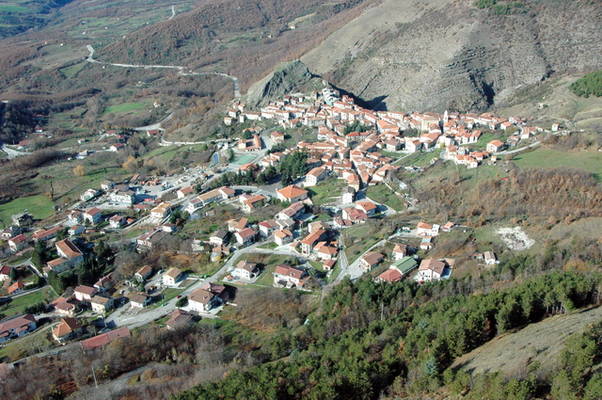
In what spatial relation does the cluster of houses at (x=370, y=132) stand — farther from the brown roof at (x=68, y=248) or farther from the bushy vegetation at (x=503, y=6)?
the bushy vegetation at (x=503, y=6)

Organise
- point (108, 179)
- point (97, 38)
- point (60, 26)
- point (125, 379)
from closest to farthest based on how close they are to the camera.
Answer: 1. point (125, 379)
2. point (108, 179)
3. point (97, 38)
4. point (60, 26)

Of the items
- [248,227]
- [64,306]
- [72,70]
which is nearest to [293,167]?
[248,227]

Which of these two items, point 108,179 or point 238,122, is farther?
point 238,122


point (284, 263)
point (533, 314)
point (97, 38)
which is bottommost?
point (284, 263)

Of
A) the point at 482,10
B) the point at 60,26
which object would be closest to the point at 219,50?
the point at 482,10

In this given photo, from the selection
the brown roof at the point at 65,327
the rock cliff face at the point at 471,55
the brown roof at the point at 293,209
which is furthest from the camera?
the rock cliff face at the point at 471,55

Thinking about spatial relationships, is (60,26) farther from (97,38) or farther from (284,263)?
(284,263)

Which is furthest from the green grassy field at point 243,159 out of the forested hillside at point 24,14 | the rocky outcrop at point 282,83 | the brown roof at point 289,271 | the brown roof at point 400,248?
the forested hillside at point 24,14
